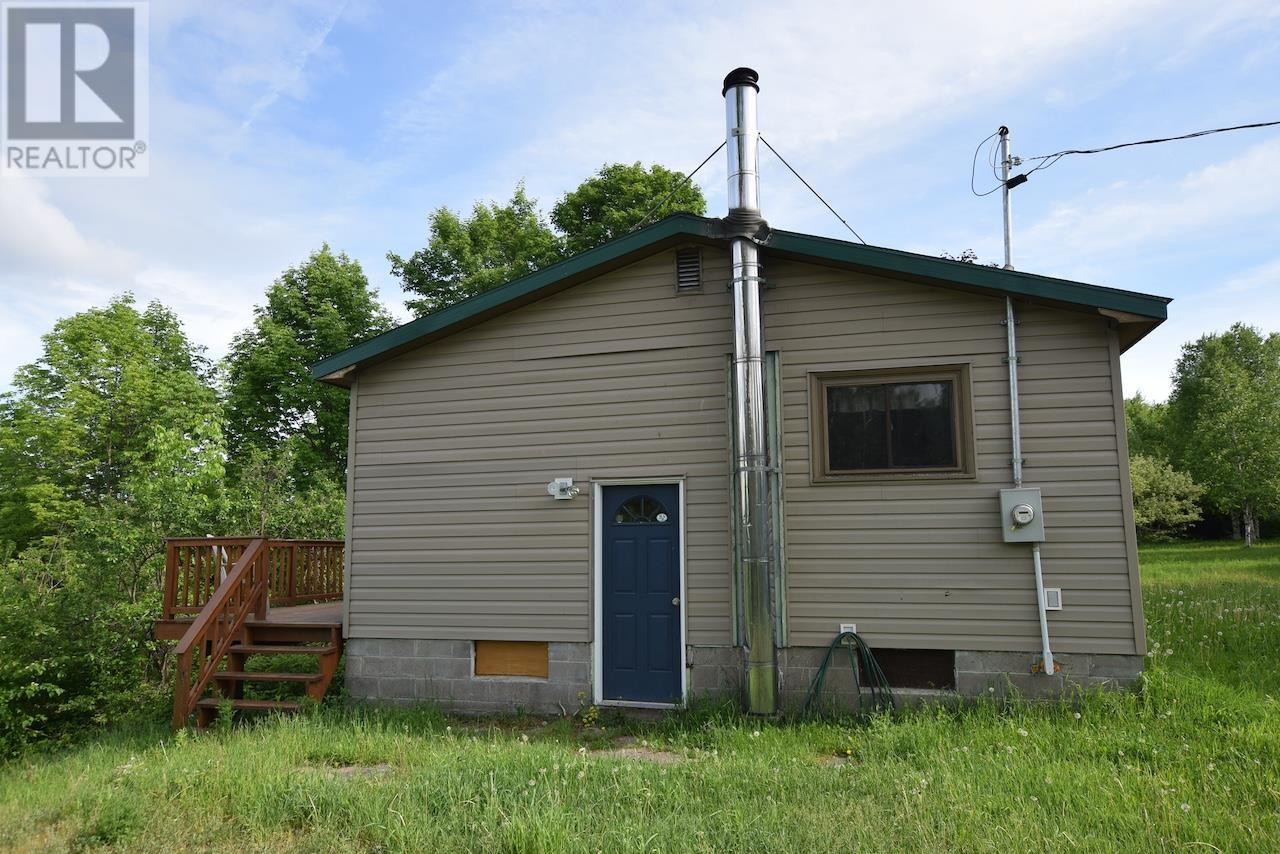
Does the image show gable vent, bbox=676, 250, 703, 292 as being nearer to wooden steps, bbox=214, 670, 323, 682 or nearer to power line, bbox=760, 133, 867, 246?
power line, bbox=760, 133, 867, 246

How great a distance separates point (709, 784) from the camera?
4547 millimetres

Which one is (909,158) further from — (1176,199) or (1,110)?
(1,110)

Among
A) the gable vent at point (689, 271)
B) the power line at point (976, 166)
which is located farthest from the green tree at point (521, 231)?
the gable vent at point (689, 271)

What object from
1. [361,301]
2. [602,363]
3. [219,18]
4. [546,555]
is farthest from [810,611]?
[361,301]

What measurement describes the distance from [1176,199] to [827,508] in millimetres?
9418

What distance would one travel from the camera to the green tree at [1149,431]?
4069 centimetres

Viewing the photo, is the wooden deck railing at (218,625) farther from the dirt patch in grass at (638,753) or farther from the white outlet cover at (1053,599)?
the white outlet cover at (1053,599)

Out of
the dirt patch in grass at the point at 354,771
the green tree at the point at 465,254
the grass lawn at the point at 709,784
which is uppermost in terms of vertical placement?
the green tree at the point at 465,254

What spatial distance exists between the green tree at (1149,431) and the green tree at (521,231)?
1157 inches

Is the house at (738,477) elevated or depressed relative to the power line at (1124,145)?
depressed

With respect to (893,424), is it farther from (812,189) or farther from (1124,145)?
(1124,145)

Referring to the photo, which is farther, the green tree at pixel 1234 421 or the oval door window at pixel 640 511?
the green tree at pixel 1234 421

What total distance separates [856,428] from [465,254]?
63.9 ft

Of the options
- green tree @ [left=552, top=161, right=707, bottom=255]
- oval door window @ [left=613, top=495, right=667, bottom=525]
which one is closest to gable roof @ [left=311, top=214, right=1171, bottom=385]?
oval door window @ [left=613, top=495, right=667, bottom=525]
